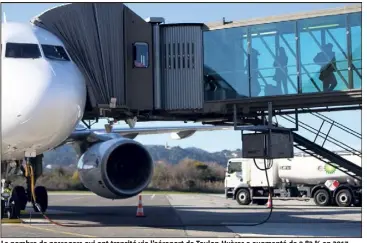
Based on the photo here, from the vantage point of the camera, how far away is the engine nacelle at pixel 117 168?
15.1 m

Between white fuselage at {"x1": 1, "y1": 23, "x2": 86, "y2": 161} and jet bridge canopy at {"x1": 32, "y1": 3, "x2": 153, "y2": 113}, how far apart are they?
2.28ft

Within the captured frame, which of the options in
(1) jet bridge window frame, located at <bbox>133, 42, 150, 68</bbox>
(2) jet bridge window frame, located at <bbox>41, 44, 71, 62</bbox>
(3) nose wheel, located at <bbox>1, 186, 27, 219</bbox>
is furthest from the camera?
(3) nose wheel, located at <bbox>1, 186, 27, 219</bbox>

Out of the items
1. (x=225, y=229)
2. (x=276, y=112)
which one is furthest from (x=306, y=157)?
(x=225, y=229)

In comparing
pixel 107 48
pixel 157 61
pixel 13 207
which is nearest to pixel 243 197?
pixel 13 207

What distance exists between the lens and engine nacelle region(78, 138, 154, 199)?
593 inches

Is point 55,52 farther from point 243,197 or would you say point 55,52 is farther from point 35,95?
point 243,197

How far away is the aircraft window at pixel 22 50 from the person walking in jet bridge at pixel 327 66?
5350 mm

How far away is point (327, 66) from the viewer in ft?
40.8

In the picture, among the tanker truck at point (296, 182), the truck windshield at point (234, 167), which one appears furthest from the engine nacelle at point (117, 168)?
the truck windshield at point (234, 167)

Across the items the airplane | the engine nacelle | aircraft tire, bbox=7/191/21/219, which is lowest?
aircraft tire, bbox=7/191/21/219

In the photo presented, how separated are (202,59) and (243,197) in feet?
51.0

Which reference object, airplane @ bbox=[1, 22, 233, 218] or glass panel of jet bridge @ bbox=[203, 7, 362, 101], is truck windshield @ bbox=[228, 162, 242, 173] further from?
glass panel of jet bridge @ bbox=[203, 7, 362, 101]

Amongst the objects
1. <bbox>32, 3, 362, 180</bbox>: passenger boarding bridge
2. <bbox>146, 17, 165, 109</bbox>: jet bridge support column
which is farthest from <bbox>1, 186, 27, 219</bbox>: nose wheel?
<bbox>146, 17, 165, 109</bbox>: jet bridge support column

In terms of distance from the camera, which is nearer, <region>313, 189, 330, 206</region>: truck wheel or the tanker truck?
the tanker truck
